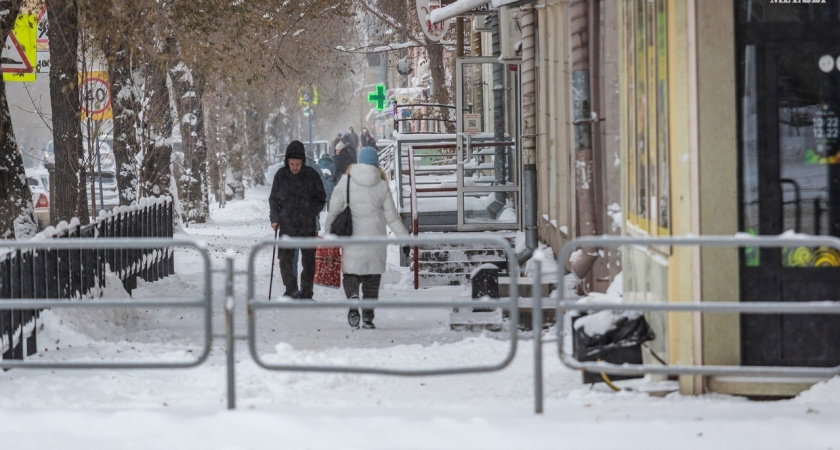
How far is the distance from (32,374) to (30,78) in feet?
19.1

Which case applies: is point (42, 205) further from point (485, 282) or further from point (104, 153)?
point (485, 282)

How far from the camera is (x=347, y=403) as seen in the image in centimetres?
801

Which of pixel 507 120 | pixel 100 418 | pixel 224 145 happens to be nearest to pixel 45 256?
pixel 100 418

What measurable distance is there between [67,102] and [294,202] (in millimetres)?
4289

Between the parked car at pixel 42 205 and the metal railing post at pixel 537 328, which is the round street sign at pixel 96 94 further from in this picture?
the parked car at pixel 42 205

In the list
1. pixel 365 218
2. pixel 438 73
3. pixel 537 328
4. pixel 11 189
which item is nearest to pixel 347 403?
pixel 537 328

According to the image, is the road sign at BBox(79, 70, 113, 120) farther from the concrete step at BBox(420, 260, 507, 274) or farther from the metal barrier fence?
the metal barrier fence

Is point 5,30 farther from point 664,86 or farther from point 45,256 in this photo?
point 664,86

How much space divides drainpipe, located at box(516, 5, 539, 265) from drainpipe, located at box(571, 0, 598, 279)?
12.1ft

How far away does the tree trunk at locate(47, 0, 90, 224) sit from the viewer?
15852 mm

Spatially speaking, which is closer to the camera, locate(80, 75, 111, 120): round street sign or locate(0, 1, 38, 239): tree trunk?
locate(0, 1, 38, 239): tree trunk

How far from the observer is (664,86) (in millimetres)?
7840

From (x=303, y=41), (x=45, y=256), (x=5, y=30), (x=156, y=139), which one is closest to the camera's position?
(x=45, y=256)

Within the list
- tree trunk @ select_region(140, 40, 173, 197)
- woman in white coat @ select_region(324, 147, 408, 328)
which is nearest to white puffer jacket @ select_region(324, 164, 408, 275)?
woman in white coat @ select_region(324, 147, 408, 328)
